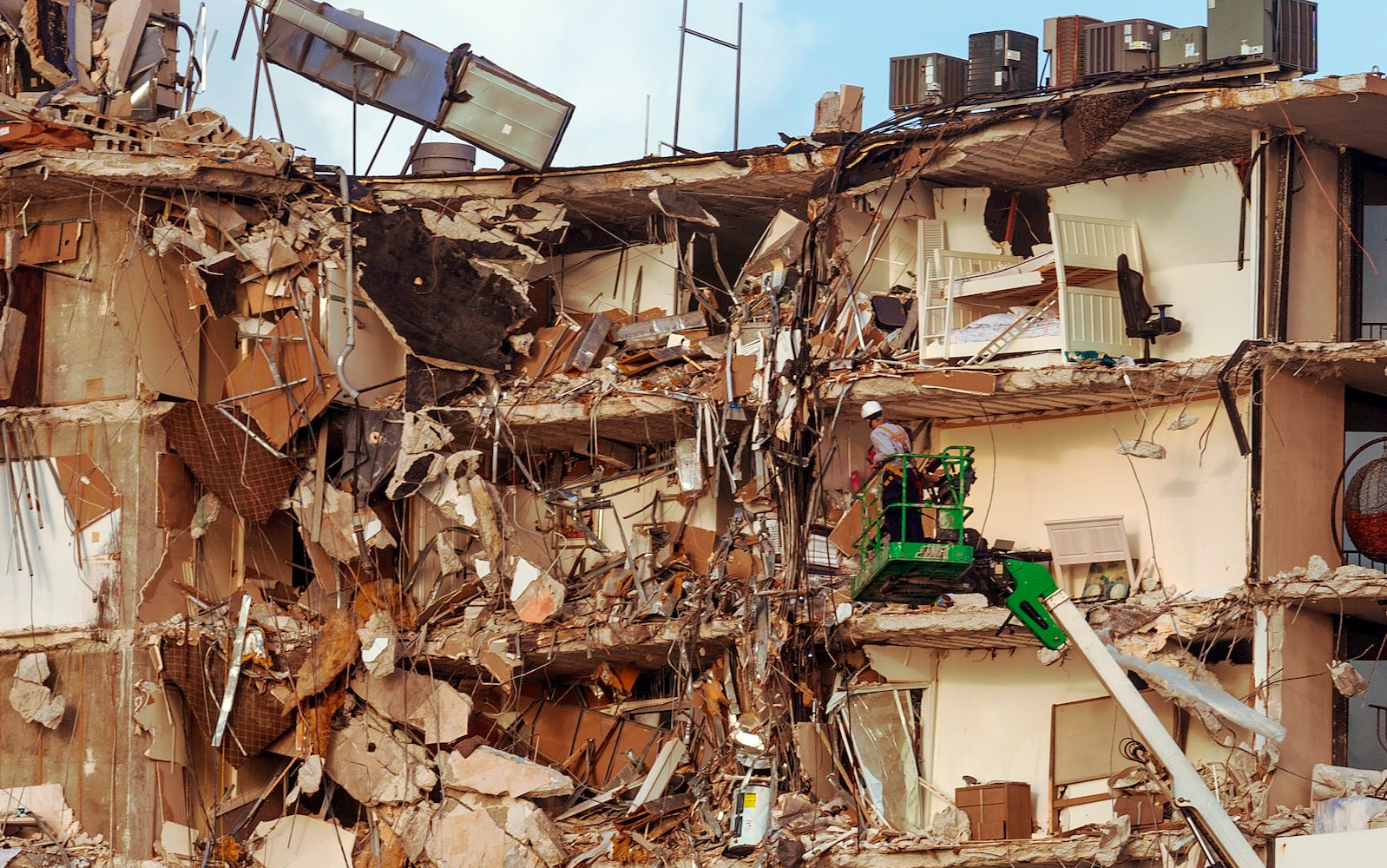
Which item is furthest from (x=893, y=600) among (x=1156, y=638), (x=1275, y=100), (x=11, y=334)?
(x=11, y=334)

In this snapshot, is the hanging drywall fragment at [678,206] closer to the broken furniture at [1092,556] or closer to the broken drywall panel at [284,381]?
the broken drywall panel at [284,381]

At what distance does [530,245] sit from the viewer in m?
22.9

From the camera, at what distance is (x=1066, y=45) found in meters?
21.9

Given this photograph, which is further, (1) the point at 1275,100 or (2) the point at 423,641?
(2) the point at 423,641

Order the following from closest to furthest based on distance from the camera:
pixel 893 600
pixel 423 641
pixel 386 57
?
pixel 893 600
pixel 423 641
pixel 386 57

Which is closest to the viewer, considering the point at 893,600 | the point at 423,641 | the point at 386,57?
the point at 893,600

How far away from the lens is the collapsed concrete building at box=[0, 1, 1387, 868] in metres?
19.8

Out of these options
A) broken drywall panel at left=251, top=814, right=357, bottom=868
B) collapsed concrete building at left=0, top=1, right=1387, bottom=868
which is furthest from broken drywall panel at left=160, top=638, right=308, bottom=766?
broken drywall panel at left=251, top=814, right=357, bottom=868

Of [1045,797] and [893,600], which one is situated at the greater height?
[893,600]

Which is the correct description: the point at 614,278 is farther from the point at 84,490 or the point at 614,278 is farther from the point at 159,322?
the point at 84,490

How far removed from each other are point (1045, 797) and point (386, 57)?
10.5 metres

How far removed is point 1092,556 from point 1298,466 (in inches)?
80.3

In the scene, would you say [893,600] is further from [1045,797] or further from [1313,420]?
[1313,420]

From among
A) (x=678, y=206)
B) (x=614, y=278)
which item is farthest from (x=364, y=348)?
(x=678, y=206)
